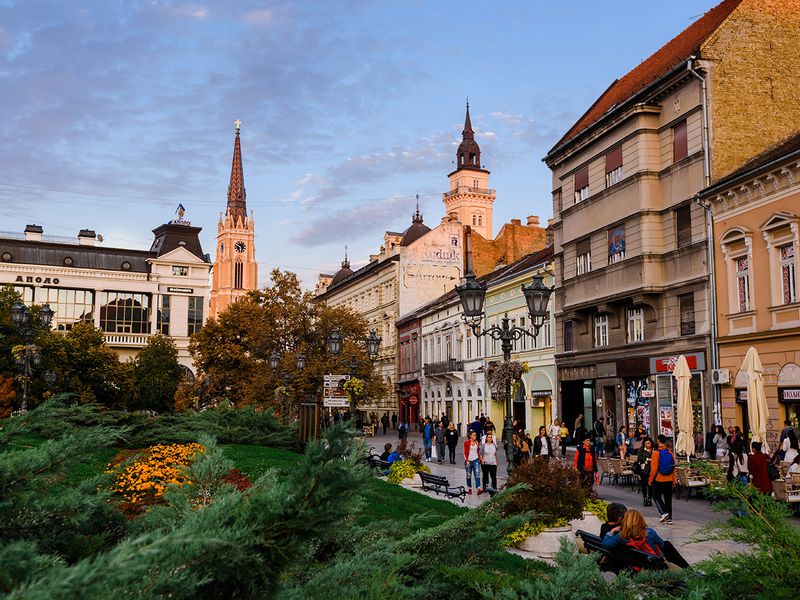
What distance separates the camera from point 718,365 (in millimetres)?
28938

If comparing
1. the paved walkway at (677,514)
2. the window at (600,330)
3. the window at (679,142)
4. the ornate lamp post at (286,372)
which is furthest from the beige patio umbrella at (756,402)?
the ornate lamp post at (286,372)

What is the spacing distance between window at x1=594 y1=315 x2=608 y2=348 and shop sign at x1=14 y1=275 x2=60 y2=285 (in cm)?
6104

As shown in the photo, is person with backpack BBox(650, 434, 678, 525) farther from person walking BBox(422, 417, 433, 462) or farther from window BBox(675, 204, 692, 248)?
person walking BBox(422, 417, 433, 462)

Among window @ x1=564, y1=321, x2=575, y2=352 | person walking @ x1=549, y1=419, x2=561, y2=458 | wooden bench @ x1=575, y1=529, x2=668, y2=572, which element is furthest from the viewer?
window @ x1=564, y1=321, x2=575, y2=352

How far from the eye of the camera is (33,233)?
85312 millimetres

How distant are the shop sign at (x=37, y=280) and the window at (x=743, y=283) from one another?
228 ft

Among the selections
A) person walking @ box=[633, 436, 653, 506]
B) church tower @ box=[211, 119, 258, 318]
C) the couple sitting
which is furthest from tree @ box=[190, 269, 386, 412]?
church tower @ box=[211, 119, 258, 318]

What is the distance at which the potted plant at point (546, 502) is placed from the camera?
12688mm

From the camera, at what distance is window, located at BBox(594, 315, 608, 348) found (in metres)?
36.4

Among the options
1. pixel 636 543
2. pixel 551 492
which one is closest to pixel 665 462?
pixel 551 492

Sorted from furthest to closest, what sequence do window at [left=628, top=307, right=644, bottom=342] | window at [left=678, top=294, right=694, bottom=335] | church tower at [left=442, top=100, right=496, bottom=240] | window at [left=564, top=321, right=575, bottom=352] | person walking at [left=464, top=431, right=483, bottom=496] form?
church tower at [left=442, top=100, right=496, bottom=240]
window at [left=564, top=321, right=575, bottom=352]
window at [left=628, top=307, right=644, bottom=342]
window at [left=678, top=294, right=694, bottom=335]
person walking at [left=464, top=431, right=483, bottom=496]

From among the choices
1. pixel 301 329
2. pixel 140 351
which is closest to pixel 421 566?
pixel 301 329

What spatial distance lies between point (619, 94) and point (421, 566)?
37.5 m

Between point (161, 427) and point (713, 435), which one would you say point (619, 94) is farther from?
point (161, 427)
